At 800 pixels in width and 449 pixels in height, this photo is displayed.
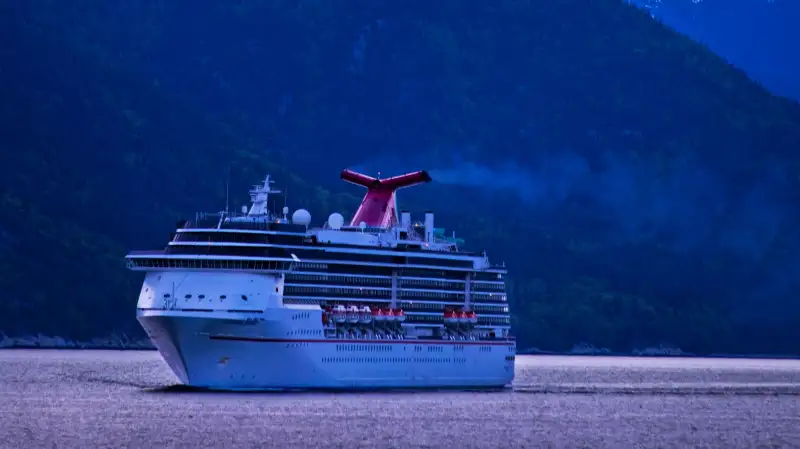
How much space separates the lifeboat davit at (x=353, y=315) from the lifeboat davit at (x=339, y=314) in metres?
0.48

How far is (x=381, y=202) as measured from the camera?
13188 centimetres

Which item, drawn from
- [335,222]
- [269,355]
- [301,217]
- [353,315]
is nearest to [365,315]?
[353,315]

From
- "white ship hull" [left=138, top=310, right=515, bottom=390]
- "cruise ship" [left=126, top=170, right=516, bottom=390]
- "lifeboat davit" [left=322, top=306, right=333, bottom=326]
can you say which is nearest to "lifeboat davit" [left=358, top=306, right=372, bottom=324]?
"cruise ship" [left=126, top=170, right=516, bottom=390]

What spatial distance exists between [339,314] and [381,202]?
1798cm

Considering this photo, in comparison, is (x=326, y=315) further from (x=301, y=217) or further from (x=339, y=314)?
(x=301, y=217)

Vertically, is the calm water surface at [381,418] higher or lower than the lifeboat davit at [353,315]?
lower

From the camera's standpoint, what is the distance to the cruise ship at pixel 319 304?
359 ft

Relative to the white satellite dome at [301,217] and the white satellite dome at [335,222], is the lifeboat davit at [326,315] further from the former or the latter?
the white satellite dome at [335,222]

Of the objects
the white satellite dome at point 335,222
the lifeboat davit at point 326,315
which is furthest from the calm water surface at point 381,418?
the white satellite dome at point 335,222

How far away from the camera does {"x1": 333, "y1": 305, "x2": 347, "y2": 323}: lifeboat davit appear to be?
379 ft

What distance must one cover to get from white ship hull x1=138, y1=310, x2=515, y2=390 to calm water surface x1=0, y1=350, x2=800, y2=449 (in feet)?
3.68

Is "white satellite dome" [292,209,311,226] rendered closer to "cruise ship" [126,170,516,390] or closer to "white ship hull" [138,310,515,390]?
"cruise ship" [126,170,516,390]

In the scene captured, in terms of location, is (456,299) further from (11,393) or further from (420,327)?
(11,393)

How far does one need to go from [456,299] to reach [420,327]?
19.1ft
